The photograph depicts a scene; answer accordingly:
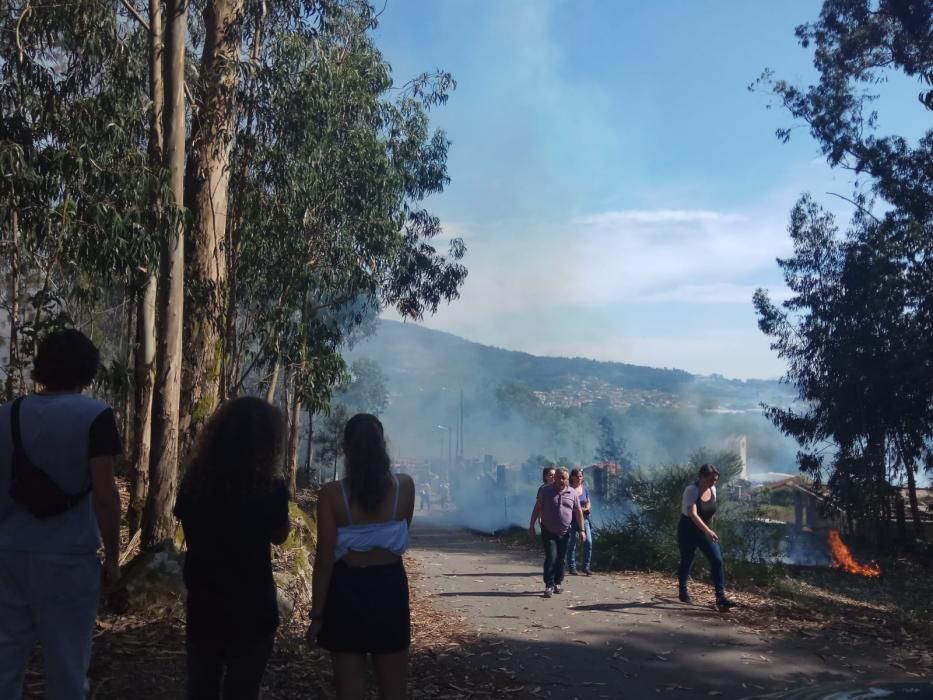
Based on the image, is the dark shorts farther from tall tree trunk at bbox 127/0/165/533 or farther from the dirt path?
tall tree trunk at bbox 127/0/165/533

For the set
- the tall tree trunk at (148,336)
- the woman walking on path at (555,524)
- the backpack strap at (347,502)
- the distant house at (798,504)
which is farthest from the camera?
the distant house at (798,504)

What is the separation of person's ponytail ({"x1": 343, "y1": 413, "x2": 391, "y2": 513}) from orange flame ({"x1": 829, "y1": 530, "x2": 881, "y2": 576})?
68.0 ft

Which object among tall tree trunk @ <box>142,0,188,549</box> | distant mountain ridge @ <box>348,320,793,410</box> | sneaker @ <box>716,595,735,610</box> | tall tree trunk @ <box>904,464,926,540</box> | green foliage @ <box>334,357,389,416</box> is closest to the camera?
tall tree trunk @ <box>142,0,188,549</box>

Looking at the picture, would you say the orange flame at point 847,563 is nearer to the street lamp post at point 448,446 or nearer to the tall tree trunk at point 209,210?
the tall tree trunk at point 209,210

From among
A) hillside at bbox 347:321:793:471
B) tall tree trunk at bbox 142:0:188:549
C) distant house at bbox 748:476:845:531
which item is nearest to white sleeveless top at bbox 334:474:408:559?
tall tree trunk at bbox 142:0:188:549

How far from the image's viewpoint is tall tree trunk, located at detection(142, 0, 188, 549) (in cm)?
840

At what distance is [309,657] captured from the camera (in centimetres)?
683

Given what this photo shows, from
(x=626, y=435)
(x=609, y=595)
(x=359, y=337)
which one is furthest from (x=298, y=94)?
(x=626, y=435)

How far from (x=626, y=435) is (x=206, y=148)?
84.0 metres

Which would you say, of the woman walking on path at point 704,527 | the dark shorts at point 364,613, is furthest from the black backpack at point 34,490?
the woman walking on path at point 704,527

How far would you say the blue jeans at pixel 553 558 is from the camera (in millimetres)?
10625

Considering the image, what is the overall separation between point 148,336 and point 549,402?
99.4 metres

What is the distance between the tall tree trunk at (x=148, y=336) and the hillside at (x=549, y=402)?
62773 mm

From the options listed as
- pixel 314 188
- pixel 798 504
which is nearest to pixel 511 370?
pixel 798 504
